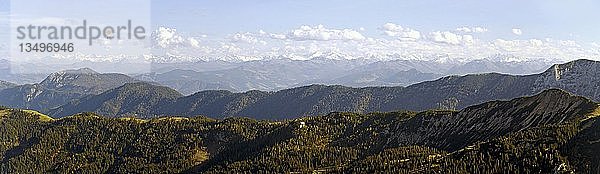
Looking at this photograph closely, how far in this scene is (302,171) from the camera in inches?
6294

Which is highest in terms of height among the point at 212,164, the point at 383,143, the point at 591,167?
Result: the point at 591,167

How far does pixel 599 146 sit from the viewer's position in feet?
325

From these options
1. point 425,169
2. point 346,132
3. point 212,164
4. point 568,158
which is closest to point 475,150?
point 425,169

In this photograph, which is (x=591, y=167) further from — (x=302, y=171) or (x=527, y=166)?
(x=302, y=171)

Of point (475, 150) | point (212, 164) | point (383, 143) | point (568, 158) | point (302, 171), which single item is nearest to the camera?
point (568, 158)

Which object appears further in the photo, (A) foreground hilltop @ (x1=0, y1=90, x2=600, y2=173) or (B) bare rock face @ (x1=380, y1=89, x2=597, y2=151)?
(B) bare rock face @ (x1=380, y1=89, x2=597, y2=151)

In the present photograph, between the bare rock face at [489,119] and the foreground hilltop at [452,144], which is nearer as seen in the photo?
the foreground hilltop at [452,144]

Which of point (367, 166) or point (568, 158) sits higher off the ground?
point (568, 158)

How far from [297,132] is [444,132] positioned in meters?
56.0

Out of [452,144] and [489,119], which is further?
[489,119]

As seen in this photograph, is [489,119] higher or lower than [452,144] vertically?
higher

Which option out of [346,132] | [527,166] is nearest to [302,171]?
[346,132]

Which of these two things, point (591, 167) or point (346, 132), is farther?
point (346, 132)

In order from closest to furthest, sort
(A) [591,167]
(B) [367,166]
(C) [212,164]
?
(A) [591,167] < (B) [367,166] < (C) [212,164]
